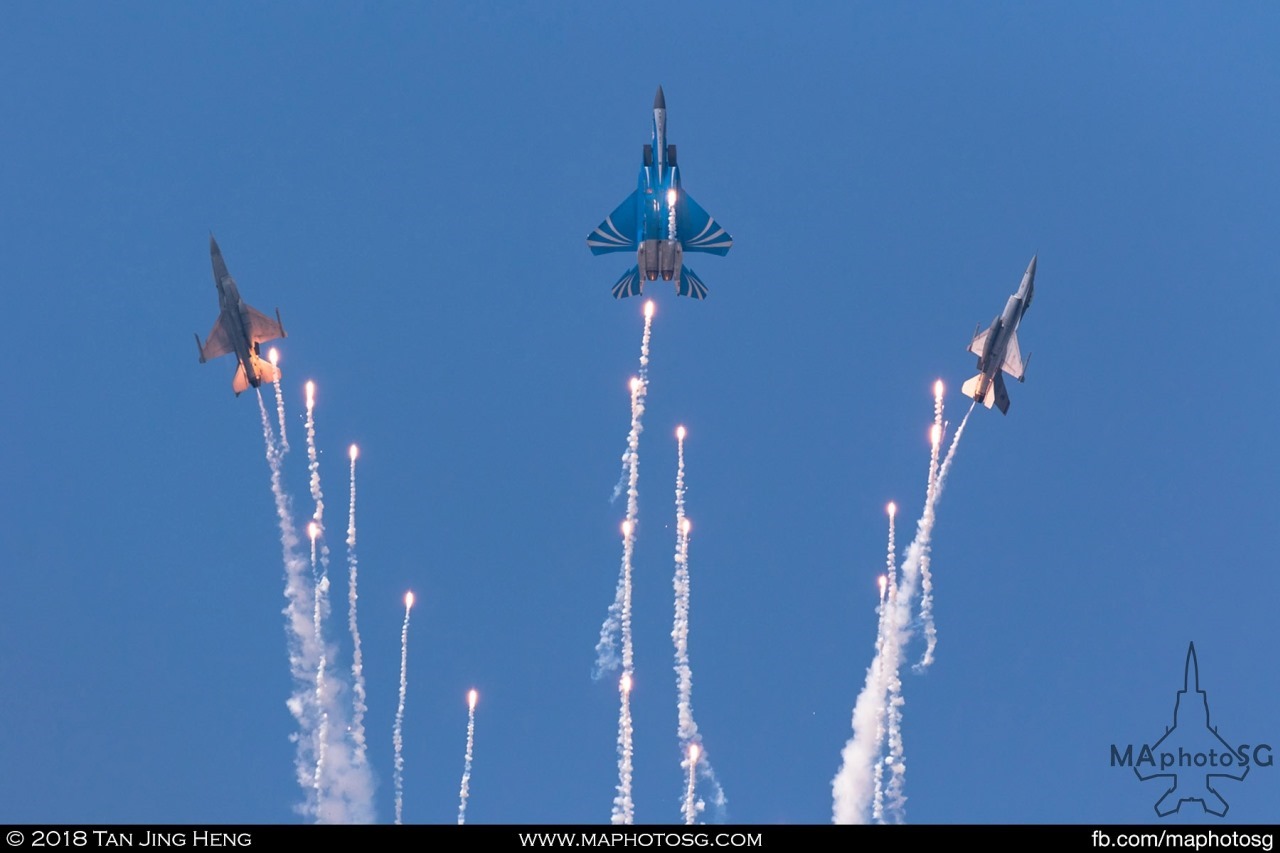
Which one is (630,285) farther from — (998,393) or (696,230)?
(998,393)

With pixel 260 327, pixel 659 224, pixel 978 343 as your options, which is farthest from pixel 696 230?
pixel 260 327

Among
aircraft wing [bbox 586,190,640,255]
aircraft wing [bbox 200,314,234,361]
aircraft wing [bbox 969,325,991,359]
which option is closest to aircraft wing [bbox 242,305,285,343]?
aircraft wing [bbox 200,314,234,361]

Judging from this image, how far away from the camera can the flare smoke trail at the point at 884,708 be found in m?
78.1

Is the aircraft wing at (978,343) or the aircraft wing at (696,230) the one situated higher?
the aircraft wing at (696,230)

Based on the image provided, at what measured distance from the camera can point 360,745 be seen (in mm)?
83812

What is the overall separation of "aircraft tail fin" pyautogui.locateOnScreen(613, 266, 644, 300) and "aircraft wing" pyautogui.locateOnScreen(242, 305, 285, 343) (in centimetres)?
1444

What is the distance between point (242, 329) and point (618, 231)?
15.6 metres

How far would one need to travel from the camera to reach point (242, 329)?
79.2 m

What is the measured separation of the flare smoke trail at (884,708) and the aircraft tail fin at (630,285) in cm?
1456

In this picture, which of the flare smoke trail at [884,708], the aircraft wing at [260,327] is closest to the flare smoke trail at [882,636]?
the flare smoke trail at [884,708]

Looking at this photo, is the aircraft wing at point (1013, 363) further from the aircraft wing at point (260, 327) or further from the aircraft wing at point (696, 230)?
the aircraft wing at point (260, 327)

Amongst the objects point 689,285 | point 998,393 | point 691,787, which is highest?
point 689,285
